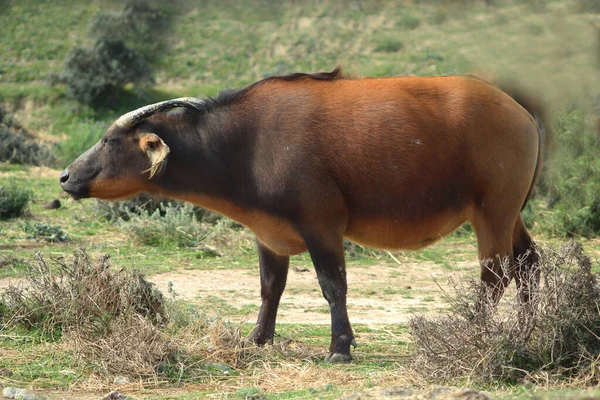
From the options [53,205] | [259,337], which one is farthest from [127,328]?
[53,205]

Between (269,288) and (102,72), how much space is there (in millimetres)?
32593

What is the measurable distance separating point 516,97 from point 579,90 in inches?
42.9

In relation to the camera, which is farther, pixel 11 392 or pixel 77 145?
pixel 77 145

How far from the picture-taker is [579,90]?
8.44 metres

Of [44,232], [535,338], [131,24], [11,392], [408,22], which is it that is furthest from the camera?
[131,24]

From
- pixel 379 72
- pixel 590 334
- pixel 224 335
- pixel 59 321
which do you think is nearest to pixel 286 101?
pixel 224 335

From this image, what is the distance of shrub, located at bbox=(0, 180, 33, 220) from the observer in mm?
15385

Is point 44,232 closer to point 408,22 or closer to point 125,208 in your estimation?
point 125,208

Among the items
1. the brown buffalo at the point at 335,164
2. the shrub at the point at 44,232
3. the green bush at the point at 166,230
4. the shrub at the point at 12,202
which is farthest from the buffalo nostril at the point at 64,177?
the shrub at the point at 12,202

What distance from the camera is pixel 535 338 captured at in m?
7.03

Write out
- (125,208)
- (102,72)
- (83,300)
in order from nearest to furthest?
(83,300) → (125,208) → (102,72)

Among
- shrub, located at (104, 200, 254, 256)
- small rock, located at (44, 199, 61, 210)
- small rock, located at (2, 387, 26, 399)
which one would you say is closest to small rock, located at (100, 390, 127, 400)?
small rock, located at (2, 387, 26, 399)

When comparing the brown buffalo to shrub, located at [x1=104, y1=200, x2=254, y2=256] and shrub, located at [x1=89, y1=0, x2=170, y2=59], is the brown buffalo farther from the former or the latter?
shrub, located at [x1=89, y1=0, x2=170, y2=59]

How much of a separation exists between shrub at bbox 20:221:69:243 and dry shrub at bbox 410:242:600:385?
843 cm
